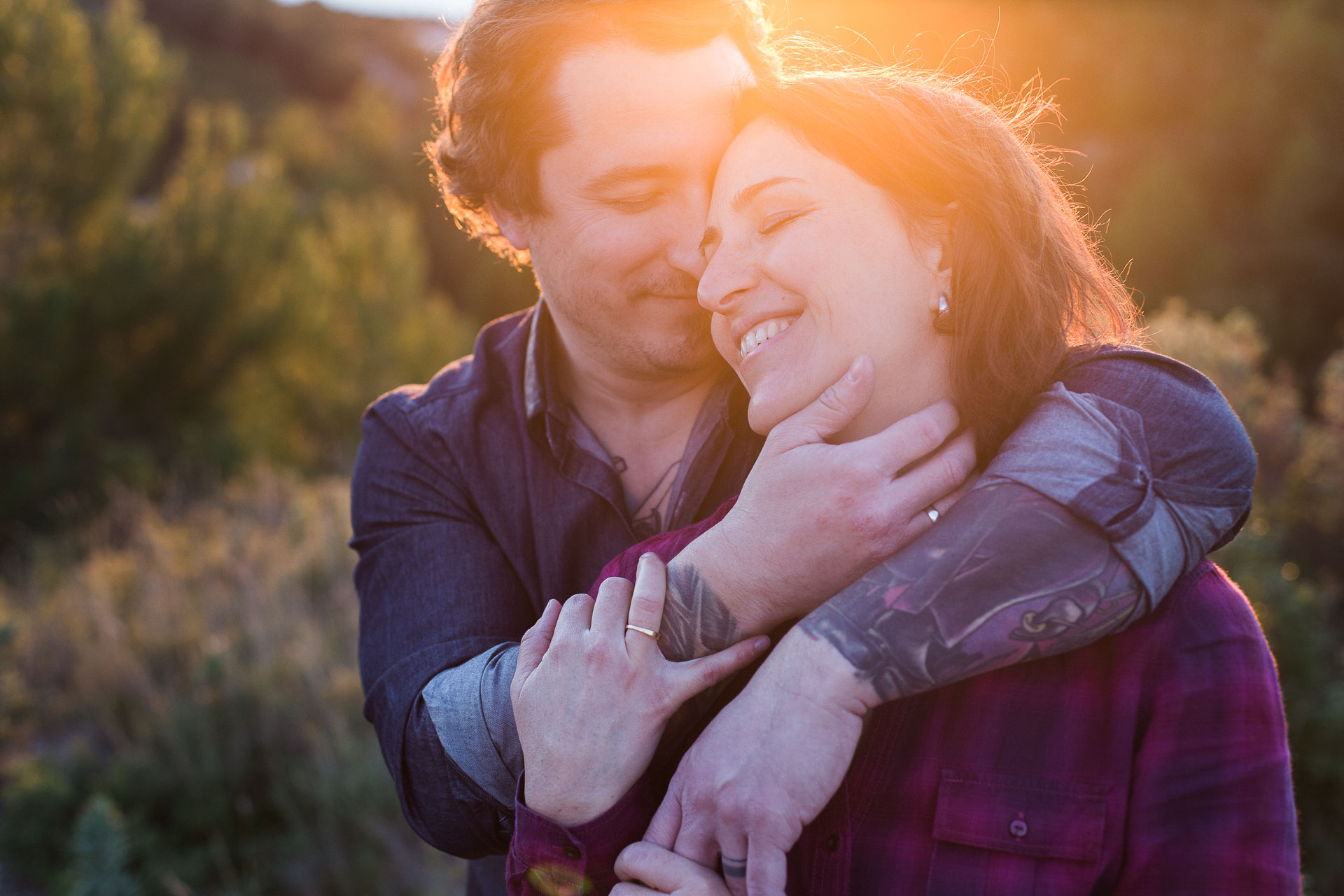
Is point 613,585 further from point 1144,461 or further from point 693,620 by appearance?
point 1144,461

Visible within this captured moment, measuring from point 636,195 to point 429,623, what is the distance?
1001mm

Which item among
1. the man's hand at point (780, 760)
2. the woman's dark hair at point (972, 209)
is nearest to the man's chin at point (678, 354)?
the woman's dark hair at point (972, 209)

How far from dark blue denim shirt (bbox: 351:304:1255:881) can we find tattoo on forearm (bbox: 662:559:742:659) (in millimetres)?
302

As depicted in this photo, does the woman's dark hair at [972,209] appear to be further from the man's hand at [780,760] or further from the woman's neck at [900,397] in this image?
the man's hand at [780,760]

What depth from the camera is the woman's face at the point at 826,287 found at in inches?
51.4

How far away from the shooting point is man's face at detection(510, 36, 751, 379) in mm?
1776

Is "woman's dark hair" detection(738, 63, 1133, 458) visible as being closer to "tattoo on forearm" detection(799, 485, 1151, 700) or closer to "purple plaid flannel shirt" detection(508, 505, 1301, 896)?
"tattoo on forearm" detection(799, 485, 1151, 700)

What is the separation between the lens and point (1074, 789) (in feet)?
3.83

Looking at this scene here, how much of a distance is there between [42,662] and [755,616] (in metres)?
5.78

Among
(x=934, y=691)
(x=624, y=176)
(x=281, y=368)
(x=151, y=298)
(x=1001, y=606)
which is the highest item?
(x=624, y=176)

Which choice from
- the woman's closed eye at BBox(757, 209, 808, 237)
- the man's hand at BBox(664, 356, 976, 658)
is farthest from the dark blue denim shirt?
the woman's closed eye at BBox(757, 209, 808, 237)

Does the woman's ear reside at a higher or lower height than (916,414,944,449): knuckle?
higher

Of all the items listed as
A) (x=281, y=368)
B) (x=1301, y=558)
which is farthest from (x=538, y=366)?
(x=281, y=368)

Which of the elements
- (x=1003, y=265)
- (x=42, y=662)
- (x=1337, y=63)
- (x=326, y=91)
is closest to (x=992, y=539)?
(x=1003, y=265)
